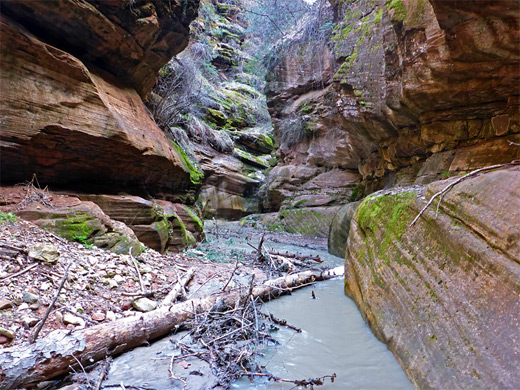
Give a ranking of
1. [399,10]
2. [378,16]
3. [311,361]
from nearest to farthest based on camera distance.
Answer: [311,361]
[399,10]
[378,16]

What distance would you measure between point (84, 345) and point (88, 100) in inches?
189

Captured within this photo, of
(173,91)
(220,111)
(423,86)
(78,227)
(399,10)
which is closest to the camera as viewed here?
(78,227)

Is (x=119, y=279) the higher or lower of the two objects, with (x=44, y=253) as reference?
lower

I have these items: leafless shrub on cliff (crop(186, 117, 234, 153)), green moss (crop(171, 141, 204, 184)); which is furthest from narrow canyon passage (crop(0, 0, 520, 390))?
leafless shrub on cliff (crop(186, 117, 234, 153))

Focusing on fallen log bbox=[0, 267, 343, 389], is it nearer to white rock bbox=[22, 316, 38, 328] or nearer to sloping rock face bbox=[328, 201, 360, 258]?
white rock bbox=[22, 316, 38, 328]

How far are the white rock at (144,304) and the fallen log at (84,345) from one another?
29cm

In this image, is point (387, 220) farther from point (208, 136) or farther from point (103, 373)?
point (208, 136)

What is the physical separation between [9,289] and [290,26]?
585 inches

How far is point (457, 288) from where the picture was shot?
206 centimetres

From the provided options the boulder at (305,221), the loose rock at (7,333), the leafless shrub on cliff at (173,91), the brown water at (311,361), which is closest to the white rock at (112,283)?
the brown water at (311,361)

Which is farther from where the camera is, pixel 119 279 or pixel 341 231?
pixel 341 231

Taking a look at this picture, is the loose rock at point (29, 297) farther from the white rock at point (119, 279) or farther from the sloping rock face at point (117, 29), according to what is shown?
the sloping rock face at point (117, 29)

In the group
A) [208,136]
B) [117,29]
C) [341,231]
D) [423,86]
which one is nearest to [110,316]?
[117,29]

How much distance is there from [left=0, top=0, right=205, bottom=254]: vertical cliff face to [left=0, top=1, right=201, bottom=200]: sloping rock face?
0.02m
